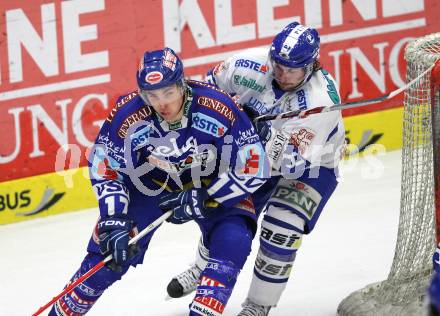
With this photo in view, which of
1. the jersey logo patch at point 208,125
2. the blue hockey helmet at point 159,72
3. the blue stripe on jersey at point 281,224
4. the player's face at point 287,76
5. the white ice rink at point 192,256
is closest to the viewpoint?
the blue hockey helmet at point 159,72

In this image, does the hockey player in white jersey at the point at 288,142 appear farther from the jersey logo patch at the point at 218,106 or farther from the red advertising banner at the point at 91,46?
the red advertising banner at the point at 91,46

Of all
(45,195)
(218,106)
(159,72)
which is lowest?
(45,195)

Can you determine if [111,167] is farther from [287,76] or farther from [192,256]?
[192,256]

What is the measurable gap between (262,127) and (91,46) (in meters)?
2.33

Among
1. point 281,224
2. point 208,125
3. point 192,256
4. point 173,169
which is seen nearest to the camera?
point 208,125

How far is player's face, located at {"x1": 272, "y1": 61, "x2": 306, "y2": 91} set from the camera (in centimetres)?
453

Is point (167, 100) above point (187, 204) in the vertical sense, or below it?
above

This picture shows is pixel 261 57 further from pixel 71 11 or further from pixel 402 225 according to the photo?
pixel 71 11

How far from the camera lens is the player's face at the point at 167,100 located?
3.99 metres

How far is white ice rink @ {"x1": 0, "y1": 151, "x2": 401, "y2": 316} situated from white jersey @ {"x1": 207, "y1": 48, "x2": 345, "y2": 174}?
0.73 m

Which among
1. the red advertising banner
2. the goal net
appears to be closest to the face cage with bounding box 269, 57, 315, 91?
the goal net

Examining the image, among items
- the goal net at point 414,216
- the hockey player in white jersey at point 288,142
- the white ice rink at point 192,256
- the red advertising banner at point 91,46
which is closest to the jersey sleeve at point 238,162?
the hockey player in white jersey at point 288,142

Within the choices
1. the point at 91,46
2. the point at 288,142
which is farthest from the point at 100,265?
the point at 91,46

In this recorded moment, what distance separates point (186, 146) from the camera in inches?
164
